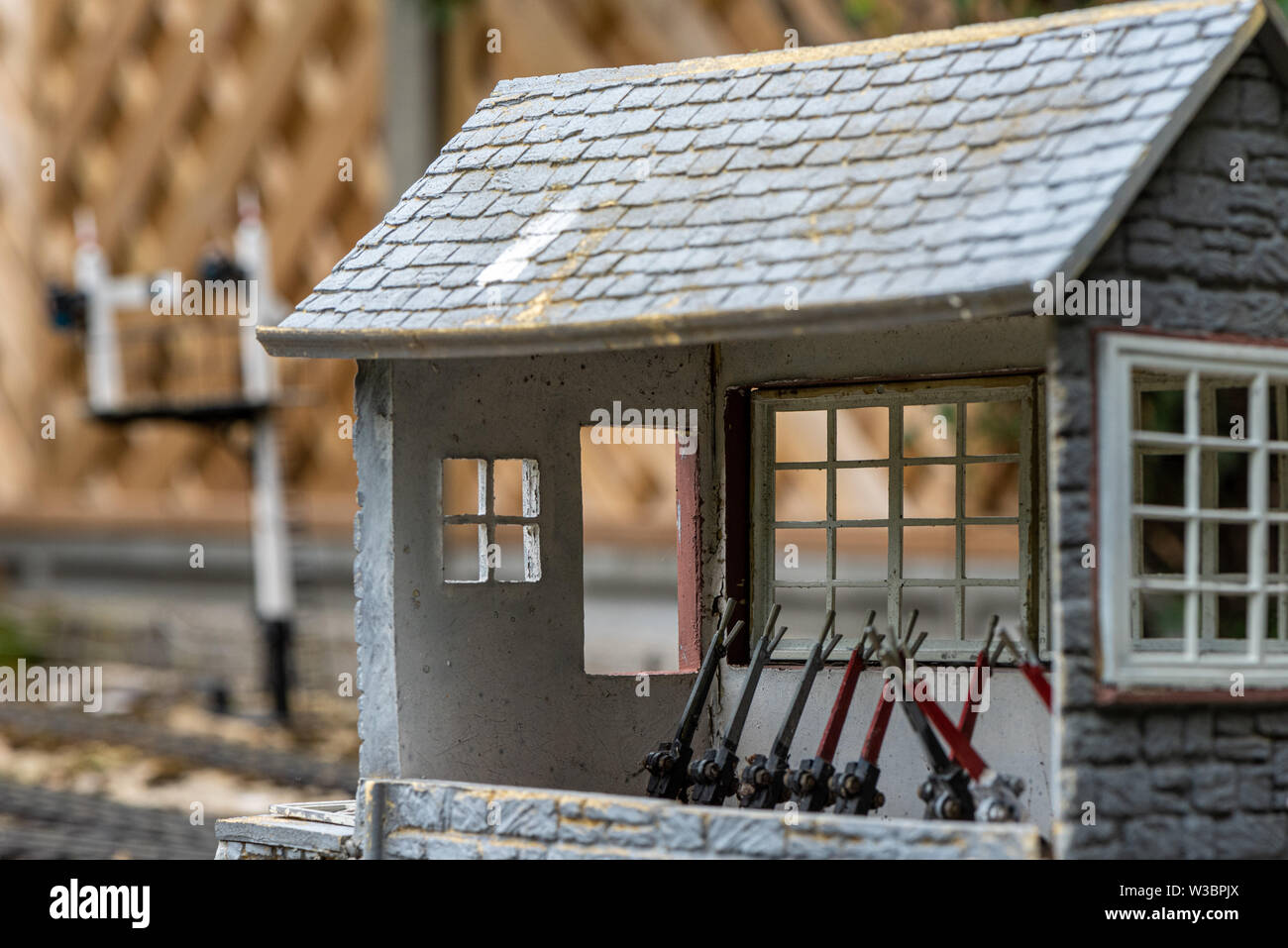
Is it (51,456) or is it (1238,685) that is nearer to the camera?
(1238,685)

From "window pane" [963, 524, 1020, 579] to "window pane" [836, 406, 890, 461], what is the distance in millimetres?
1257

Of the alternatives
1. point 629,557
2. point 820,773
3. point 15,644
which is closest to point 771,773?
point 820,773

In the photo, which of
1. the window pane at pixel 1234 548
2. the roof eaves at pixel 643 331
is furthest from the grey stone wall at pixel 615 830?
the window pane at pixel 1234 548

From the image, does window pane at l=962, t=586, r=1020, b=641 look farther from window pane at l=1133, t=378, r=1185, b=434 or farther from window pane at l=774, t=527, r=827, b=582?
window pane at l=1133, t=378, r=1185, b=434

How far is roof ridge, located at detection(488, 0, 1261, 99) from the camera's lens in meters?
7.36

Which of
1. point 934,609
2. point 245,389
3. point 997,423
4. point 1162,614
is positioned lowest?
point 934,609

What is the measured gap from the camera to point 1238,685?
6918 mm

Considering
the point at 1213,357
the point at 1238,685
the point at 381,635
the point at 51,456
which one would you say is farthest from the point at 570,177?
the point at 51,456

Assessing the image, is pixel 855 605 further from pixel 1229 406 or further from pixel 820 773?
pixel 820 773

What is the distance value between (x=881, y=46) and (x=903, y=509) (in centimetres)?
316

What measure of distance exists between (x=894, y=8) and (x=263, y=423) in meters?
7.38

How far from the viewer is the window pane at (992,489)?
1562 cm

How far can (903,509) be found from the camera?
10.4 metres

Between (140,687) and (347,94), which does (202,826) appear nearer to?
(140,687)
